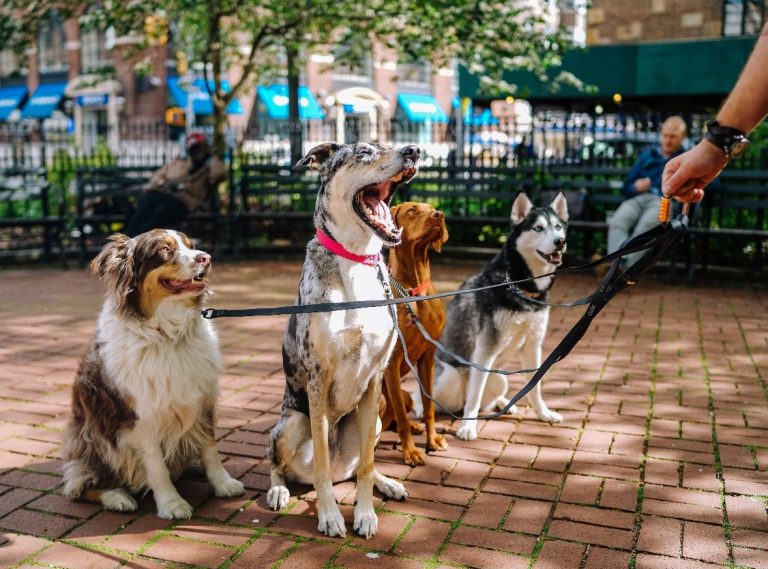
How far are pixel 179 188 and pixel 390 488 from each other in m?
7.83

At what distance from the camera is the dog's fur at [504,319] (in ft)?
14.9

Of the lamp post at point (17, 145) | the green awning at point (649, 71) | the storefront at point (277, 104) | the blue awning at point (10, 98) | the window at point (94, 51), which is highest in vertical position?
the window at point (94, 51)

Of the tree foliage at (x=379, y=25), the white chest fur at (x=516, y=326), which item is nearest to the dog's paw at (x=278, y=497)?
the white chest fur at (x=516, y=326)

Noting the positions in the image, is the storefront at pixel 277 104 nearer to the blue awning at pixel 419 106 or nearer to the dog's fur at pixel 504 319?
the blue awning at pixel 419 106

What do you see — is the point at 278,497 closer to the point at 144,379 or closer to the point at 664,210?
the point at 144,379

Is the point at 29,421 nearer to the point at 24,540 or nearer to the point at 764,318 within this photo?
the point at 24,540

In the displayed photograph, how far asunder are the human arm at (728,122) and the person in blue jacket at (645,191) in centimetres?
614

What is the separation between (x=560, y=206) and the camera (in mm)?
4812

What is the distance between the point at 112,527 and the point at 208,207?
8313 millimetres

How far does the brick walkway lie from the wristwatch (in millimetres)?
1651

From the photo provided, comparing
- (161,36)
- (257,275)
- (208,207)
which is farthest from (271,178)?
(161,36)

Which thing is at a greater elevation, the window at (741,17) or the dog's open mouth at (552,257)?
the window at (741,17)

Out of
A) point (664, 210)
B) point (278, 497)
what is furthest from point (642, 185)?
point (278, 497)

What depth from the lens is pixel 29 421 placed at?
4719 millimetres
